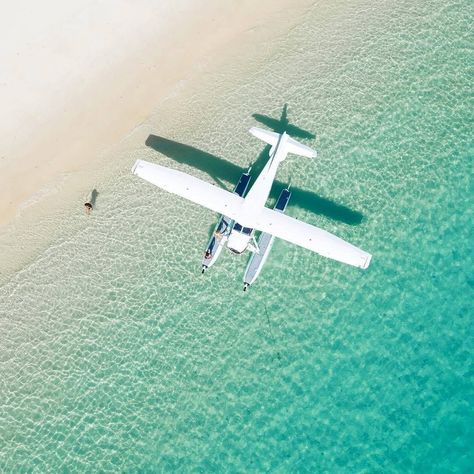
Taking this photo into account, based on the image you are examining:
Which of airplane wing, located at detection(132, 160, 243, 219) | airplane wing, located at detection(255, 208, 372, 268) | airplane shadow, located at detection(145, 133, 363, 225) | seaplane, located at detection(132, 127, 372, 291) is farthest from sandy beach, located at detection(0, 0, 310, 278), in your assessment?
airplane wing, located at detection(255, 208, 372, 268)

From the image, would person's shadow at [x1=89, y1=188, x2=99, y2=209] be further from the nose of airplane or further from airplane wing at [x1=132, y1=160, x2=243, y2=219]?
the nose of airplane

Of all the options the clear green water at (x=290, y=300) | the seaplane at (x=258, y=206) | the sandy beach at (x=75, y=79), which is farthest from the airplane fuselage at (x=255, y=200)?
the sandy beach at (x=75, y=79)

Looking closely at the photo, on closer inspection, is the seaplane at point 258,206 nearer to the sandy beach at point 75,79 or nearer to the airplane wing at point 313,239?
the airplane wing at point 313,239

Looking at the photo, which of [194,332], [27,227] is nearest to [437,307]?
[194,332]

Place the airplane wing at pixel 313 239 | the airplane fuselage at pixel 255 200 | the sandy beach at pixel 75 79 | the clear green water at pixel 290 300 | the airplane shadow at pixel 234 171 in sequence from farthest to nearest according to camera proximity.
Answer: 1. the airplane shadow at pixel 234 171
2. the sandy beach at pixel 75 79
3. the clear green water at pixel 290 300
4. the airplane fuselage at pixel 255 200
5. the airplane wing at pixel 313 239

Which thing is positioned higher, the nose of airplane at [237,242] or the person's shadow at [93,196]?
the nose of airplane at [237,242]

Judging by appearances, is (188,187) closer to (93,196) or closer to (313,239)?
(93,196)

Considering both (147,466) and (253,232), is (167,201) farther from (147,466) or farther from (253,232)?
(147,466)
